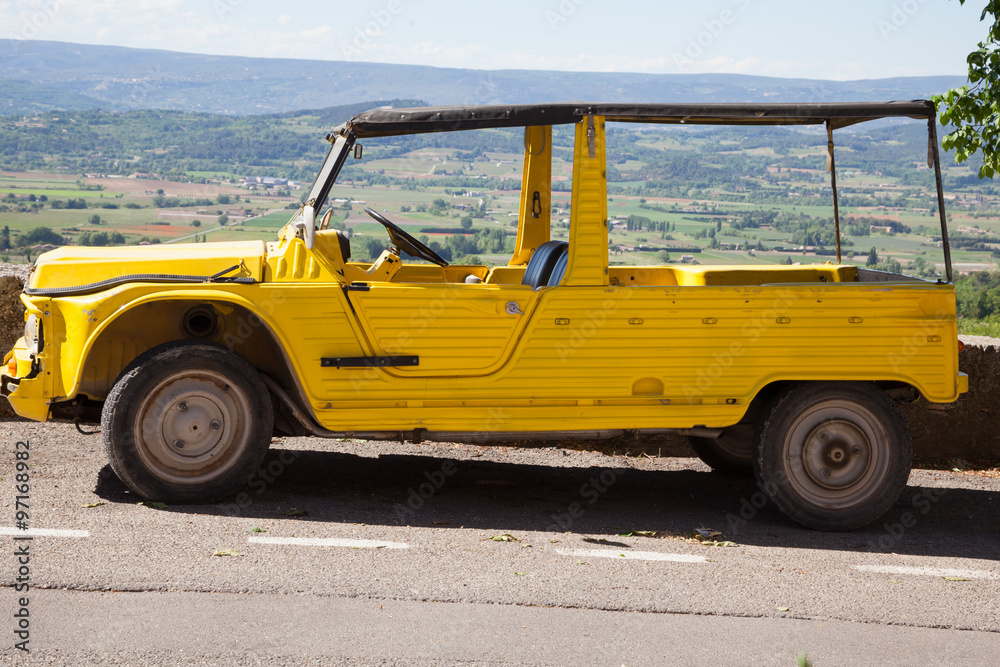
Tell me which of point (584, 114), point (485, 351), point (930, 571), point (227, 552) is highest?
point (584, 114)

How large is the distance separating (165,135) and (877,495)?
33.6 metres

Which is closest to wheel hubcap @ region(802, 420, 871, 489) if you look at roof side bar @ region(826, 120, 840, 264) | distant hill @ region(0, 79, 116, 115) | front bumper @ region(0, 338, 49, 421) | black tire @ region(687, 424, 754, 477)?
black tire @ region(687, 424, 754, 477)

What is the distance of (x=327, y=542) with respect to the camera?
503 cm

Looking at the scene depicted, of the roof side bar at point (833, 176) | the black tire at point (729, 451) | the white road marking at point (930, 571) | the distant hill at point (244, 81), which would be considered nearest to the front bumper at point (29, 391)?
the black tire at point (729, 451)

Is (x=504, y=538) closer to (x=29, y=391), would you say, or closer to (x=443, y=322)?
(x=443, y=322)

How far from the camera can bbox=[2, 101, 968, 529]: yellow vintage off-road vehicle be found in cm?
545

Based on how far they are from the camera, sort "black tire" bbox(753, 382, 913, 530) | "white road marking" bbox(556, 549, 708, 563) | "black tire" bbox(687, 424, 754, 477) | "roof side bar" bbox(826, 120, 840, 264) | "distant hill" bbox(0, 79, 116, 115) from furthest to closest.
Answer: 1. "distant hill" bbox(0, 79, 116, 115)
2. "black tire" bbox(687, 424, 754, 477)
3. "roof side bar" bbox(826, 120, 840, 264)
4. "black tire" bbox(753, 382, 913, 530)
5. "white road marking" bbox(556, 549, 708, 563)

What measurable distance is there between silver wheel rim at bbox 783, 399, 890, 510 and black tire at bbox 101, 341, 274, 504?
11.2ft

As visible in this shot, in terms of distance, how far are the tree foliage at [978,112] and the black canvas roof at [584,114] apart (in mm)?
2598

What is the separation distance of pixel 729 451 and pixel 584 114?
3.09 meters

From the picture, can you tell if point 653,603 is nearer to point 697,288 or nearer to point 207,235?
point 697,288

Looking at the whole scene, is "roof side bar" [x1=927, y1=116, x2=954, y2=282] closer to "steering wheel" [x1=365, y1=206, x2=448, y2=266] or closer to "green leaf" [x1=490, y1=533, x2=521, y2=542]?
"green leaf" [x1=490, y1=533, x2=521, y2=542]

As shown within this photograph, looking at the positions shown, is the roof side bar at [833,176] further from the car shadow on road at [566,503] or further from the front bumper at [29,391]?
the front bumper at [29,391]

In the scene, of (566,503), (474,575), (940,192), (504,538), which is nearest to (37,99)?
(566,503)
